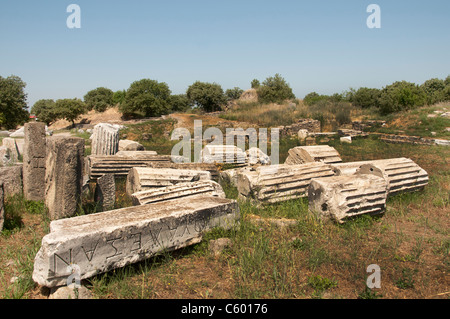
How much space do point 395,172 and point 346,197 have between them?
212cm

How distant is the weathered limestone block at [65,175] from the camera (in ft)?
15.2

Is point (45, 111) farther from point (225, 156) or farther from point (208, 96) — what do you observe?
point (225, 156)

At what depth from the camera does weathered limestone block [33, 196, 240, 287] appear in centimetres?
288

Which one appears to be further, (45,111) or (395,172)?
(45,111)

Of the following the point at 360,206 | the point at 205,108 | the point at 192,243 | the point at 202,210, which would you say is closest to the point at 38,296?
the point at 192,243

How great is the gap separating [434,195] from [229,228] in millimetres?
4669

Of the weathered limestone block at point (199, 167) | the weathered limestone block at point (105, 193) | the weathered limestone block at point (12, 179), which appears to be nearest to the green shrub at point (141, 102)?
the weathered limestone block at point (199, 167)

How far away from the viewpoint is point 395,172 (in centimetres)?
618

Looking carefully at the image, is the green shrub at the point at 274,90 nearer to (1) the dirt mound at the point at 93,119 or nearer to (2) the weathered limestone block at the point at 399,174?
(1) the dirt mound at the point at 93,119

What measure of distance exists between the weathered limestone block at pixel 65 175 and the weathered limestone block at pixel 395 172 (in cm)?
485

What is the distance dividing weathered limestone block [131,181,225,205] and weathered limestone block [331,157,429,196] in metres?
2.75

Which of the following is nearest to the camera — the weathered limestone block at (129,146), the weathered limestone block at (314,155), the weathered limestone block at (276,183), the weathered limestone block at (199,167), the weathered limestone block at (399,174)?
the weathered limestone block at (276,183)

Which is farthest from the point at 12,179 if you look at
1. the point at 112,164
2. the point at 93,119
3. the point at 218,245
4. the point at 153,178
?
the point at 93,119

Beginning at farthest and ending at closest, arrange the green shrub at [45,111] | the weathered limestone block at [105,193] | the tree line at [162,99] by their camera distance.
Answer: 1. the green shrub at [45,111]
2. the tree line at [162,99]
3. the weathered limestone block at [105,193]
